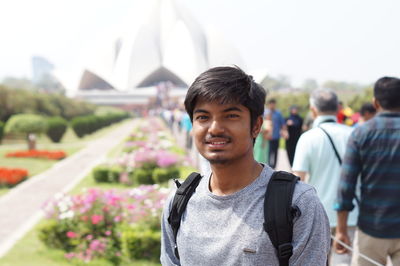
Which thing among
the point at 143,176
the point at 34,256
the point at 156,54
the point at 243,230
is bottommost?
the point at 143,176

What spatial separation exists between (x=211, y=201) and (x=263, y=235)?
15 centimetres

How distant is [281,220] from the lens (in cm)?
94

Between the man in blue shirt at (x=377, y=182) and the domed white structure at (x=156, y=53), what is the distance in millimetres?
37583

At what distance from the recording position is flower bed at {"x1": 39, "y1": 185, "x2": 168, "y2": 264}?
362 cm

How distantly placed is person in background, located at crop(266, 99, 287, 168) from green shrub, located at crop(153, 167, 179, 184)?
5.33ft

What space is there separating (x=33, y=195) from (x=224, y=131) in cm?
644

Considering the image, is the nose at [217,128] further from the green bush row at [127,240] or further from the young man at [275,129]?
the young man at [275,129]

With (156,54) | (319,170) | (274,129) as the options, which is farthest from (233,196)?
(156,54)

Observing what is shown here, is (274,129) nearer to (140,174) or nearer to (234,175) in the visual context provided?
(140,174)

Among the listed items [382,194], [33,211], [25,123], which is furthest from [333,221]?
[25,123]

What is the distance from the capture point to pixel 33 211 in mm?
5734

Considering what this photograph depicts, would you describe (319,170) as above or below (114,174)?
above

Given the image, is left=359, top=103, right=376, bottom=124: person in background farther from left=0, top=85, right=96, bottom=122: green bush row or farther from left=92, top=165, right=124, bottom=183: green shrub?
left=0, top=85, right=96, bottom=122: green bush row

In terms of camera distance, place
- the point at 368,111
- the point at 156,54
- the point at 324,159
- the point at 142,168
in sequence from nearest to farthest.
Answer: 1. the point at 324,159
2. the point at 368,111
3. the point at 142,168
4. the point at 156,54
